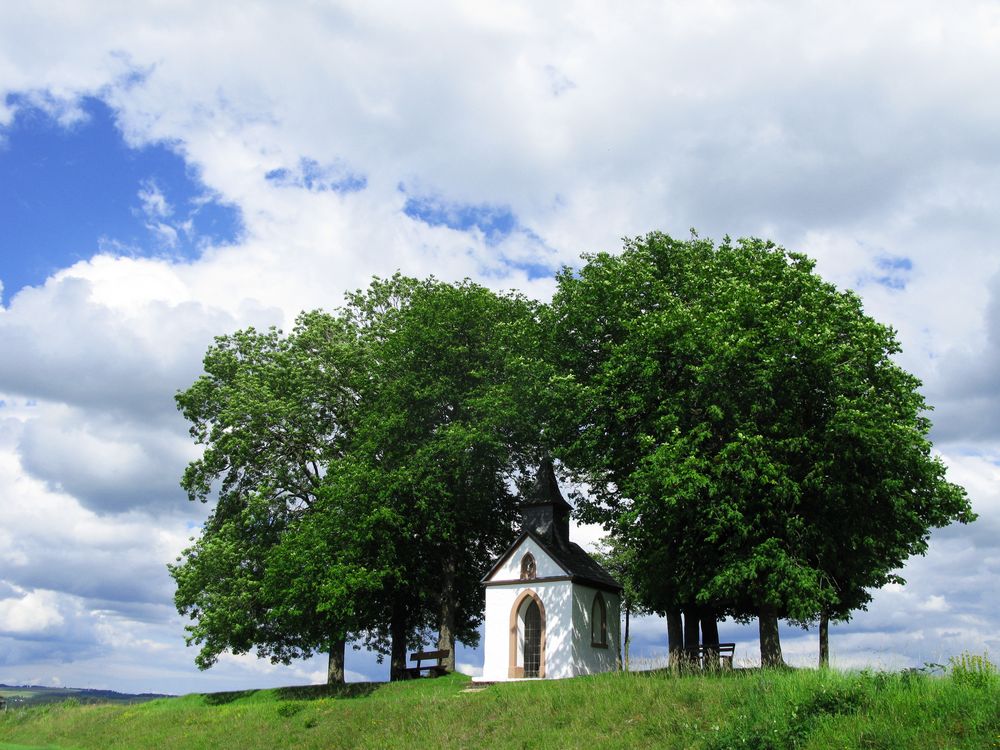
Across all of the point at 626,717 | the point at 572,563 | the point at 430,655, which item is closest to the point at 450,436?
the point at 572,563

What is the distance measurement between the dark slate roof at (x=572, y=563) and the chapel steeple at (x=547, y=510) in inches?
18.1

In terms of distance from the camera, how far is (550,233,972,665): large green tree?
27438 mm

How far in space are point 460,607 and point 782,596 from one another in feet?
70.8

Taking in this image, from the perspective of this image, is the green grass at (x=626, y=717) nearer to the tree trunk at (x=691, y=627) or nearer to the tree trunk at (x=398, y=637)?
the tree trunk at (x=398, y=637)

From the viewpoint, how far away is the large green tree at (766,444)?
27438mm

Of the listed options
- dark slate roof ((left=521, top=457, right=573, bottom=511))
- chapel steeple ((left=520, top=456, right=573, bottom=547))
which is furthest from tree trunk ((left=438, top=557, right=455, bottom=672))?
dark slate roof ((left=521, top=457, right=573, bottom=511))

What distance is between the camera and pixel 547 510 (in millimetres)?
38531

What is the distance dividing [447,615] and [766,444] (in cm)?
1973

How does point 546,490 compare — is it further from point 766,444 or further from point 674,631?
point 766,444

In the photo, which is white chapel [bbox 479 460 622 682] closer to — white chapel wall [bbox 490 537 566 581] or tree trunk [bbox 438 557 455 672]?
white chapel wall [bbox 490 537 566 581]

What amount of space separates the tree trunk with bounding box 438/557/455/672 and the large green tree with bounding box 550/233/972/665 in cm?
1096

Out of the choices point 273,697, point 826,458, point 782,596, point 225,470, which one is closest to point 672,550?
point 782,596

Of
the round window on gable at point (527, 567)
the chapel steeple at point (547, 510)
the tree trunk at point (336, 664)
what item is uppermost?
the chapel steeple at point (547, 510)

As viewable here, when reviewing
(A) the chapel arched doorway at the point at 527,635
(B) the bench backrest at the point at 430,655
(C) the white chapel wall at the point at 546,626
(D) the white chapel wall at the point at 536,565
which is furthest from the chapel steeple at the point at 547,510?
(B) the bench backrest at the point at 430,655
